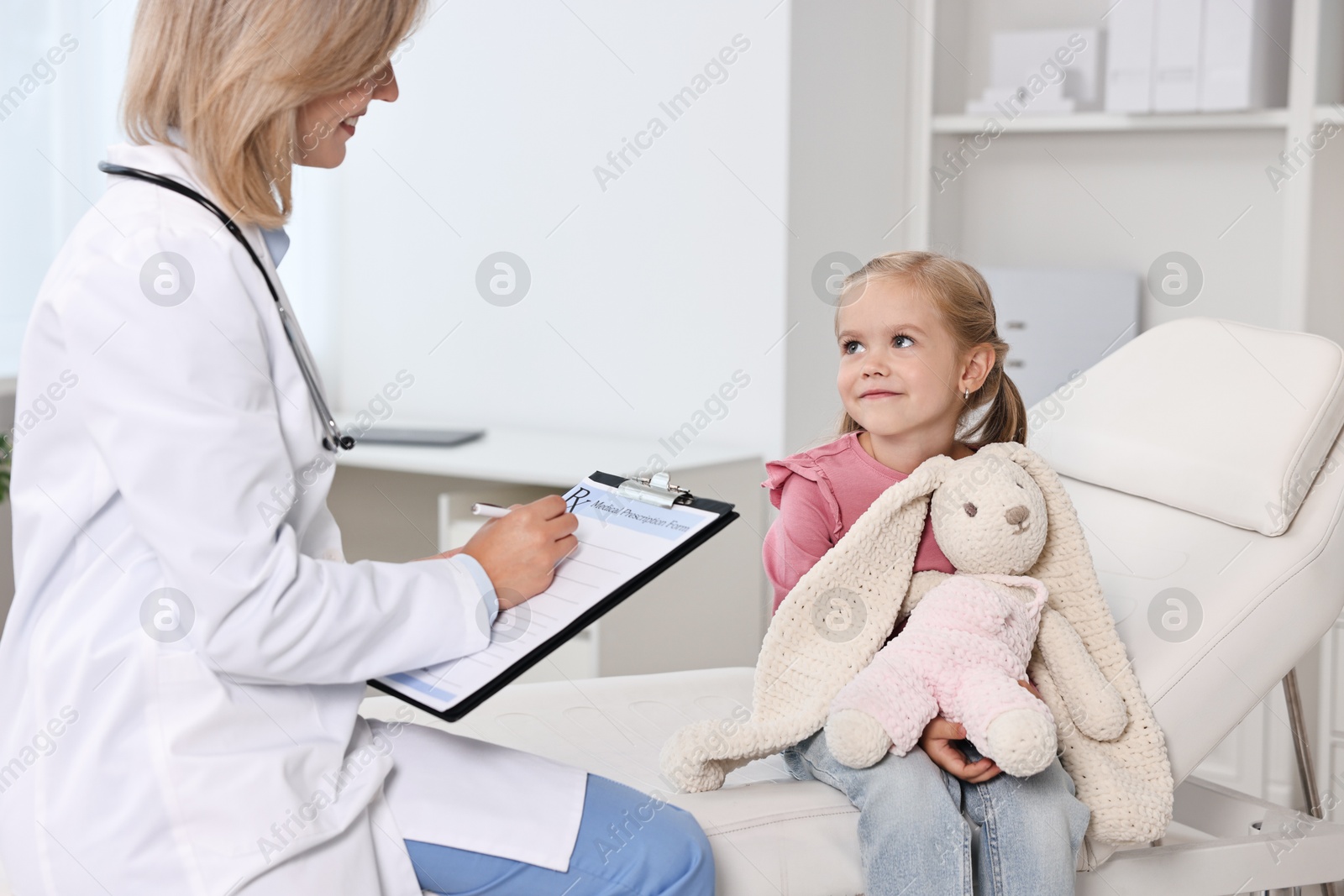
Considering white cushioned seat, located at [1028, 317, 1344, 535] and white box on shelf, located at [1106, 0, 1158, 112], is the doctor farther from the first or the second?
white box on shelf, located at [1106, 0, 1158, 112]

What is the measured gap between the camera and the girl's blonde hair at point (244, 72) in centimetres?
89

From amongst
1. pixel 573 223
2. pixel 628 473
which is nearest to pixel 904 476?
pixel 628 473

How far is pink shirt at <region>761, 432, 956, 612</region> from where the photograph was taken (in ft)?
4.42

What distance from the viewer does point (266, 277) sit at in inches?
36.3

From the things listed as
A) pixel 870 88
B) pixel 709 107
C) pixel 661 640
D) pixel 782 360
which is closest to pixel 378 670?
pixel 661 640

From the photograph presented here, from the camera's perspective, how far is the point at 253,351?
2.89 feet

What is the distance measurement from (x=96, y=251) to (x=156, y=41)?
0.52 feet

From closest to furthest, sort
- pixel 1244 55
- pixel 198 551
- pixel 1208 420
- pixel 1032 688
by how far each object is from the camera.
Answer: pixel 198 551 < pixel 1032 688 < pixel 1208 420 < pixel 1244 55

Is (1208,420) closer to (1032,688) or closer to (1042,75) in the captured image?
(1032,688)

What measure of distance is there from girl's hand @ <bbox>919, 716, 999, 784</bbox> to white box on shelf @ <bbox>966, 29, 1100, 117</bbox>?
159 cm

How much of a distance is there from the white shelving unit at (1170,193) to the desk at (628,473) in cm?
69

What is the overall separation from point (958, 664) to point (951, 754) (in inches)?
3.2

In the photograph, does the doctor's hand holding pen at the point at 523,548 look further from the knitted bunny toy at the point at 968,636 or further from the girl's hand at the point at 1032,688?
the girl's hand at the point at 1032,688

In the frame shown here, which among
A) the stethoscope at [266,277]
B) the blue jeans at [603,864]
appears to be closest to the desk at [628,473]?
the blue jeans at [603,864]
